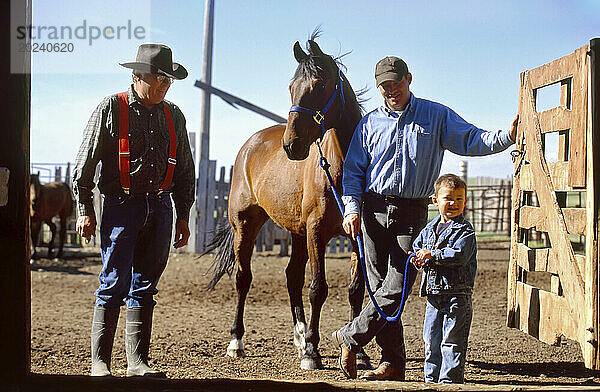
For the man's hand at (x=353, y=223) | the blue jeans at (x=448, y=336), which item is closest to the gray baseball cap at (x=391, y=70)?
the man's hand at (x=353, y=223)

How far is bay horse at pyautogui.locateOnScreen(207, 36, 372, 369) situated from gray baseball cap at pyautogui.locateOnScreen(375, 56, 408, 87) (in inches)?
34.6

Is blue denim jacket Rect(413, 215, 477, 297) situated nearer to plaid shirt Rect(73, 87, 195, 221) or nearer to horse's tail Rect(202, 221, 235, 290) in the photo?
plaid shirt Rect(73, 87, 195, 221)

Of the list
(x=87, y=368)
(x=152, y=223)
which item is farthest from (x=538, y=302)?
(x=87, y=368)

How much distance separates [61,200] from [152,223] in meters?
Answer: 10.2

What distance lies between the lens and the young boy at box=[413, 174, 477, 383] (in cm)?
357

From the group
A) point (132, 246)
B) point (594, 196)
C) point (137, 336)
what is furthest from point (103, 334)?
point (594, 196)

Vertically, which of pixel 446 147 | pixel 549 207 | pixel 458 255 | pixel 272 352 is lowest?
pixel 272 352

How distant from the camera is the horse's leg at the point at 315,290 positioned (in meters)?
5.04

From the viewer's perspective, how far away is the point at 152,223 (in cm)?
386

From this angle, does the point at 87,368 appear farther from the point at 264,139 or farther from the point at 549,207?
the point at 549,207

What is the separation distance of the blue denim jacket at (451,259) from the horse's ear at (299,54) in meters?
1.77

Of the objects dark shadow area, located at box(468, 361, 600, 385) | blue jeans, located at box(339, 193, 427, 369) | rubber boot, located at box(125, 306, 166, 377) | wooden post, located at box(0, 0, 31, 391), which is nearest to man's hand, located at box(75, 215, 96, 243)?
wooden post, located at box(0, 0, 31, 391)

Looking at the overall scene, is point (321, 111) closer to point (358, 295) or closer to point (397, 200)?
point (397, 200)

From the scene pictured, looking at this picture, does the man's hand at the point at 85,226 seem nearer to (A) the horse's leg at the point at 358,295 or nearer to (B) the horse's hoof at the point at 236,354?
(A) the horse's leg at the point at 358,295
